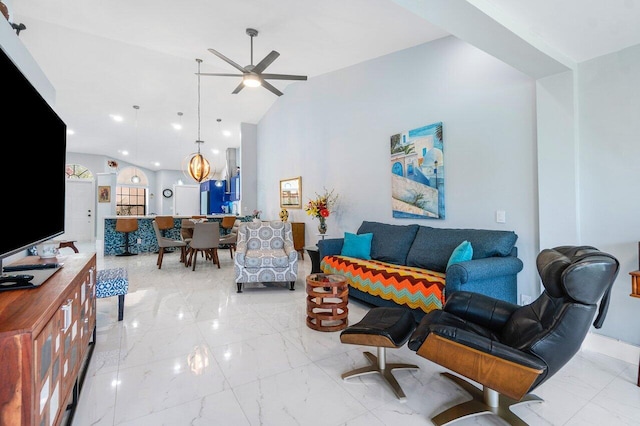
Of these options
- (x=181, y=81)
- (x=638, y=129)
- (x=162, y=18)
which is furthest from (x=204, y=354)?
(x=181, y=81)

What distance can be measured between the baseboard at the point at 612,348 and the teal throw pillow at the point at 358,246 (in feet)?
7.42

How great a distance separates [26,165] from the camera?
154 cm

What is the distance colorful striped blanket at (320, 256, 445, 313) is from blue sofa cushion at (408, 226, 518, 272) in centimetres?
14

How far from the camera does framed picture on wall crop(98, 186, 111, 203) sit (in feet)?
34.8

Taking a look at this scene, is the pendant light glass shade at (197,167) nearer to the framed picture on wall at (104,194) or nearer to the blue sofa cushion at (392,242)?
the blue sofa cushion at (392,242)

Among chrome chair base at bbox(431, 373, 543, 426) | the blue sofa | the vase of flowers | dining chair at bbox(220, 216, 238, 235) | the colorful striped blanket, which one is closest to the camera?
chrome chair base at bbox(431, 373, 543, 426)

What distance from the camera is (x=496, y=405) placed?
5.66 feet

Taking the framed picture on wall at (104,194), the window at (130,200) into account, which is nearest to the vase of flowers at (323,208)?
the framed picture on wall at (104,194)

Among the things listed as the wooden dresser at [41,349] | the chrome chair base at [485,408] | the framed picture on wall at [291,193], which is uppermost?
the framed picture on wall at [291,193]

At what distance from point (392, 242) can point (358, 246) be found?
0.46 meters

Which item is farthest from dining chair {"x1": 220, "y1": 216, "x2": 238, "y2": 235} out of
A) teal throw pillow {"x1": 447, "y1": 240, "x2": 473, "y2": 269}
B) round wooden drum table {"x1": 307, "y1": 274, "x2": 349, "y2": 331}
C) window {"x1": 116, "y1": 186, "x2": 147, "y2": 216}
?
window {"x1": 116, "y1": 186, "x2": 147, "y2": 216}

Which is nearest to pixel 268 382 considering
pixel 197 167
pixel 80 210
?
pixel 197 167

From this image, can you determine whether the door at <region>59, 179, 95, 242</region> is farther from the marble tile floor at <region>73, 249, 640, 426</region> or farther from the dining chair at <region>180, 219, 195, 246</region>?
the marble tile floor at <region>73, 249, 640, 426</region>

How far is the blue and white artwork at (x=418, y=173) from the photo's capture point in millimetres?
3719
